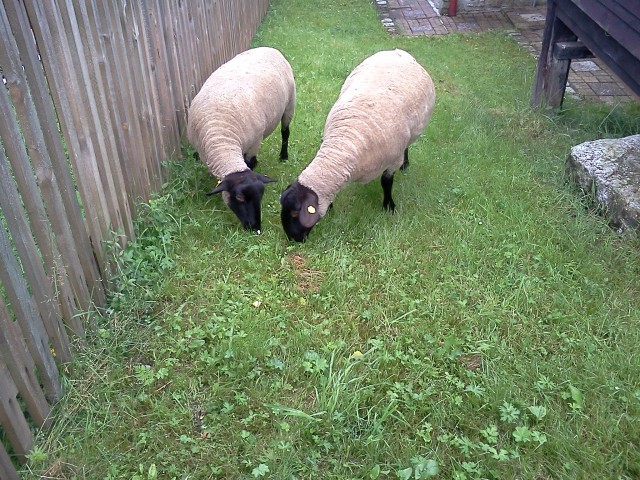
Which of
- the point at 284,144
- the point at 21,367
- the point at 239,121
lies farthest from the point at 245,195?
the point at 21,367

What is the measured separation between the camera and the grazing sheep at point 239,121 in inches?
165

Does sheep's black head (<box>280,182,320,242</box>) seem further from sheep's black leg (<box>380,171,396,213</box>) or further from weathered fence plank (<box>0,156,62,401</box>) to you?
weathered fence plank (<box>0,156,62,401</box>)

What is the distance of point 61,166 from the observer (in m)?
2.71

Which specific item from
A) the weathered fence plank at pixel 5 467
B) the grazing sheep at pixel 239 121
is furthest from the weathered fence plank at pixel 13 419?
the grazing sheep at pixel 239 121

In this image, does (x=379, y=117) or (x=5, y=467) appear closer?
(x=5, y=467)

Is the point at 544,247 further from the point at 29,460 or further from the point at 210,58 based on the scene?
the point at 210,58

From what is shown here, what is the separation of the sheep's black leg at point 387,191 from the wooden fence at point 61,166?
1908 millimetres

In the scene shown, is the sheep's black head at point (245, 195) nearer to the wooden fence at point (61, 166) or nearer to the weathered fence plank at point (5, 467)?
the wooden fence at point (61, 166)

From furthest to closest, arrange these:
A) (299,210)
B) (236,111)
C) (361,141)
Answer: (236,111)
(361,141)
(299,210)

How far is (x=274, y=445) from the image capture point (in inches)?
103

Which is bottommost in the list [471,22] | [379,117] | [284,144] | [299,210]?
[471,22]

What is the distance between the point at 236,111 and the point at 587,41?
13.2 ft

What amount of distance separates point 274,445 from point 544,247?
8.62 feet

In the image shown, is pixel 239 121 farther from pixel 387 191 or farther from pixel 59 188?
pixel 59 188
